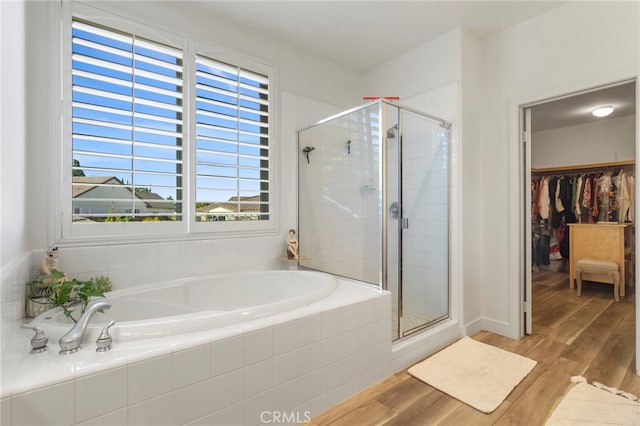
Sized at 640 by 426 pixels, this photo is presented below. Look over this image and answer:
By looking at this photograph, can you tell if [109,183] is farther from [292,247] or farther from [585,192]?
[585,192]

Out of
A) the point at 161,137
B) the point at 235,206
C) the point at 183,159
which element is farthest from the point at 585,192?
the point at 161,137

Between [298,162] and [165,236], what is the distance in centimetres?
131

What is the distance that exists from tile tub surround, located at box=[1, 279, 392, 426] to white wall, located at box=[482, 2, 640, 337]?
1.42m

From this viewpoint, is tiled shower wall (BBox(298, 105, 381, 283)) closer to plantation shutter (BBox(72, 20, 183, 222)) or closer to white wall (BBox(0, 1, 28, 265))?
plantation shutter (BBox(72, 20, 183, 222))

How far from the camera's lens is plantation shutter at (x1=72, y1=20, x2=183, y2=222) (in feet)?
6.23

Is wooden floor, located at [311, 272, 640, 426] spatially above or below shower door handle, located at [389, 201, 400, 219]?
below

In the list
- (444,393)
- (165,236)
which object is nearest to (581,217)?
(444,393)

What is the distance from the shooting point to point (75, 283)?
1630 millimetres

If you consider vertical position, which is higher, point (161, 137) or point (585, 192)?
point (161, 137)

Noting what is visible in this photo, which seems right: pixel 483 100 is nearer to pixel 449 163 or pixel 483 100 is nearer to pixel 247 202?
pixel 449 163

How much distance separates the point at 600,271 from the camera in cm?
377

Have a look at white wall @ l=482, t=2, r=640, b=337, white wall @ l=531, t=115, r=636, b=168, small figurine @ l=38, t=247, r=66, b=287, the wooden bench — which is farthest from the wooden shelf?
white wall @ l=531, t=115, r=636, b=168

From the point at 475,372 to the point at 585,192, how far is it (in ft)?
13.4

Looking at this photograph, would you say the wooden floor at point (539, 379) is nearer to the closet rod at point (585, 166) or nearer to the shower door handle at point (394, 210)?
the shower door handle at point (394, 210)
